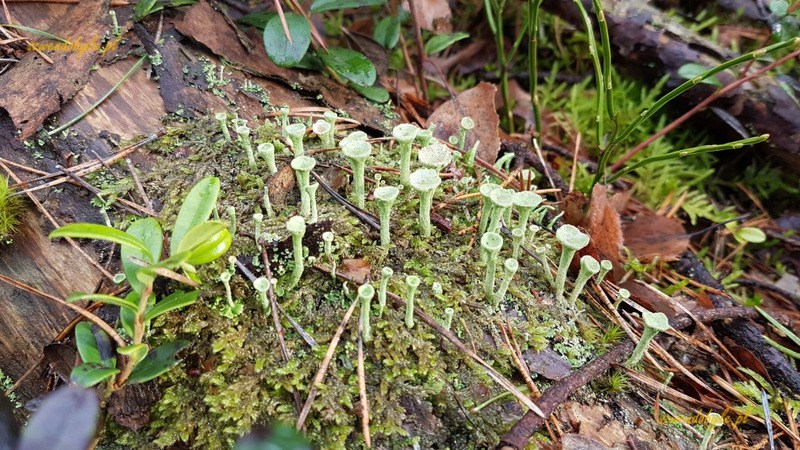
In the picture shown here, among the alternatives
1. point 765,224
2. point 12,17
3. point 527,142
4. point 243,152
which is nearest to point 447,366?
point 243,152

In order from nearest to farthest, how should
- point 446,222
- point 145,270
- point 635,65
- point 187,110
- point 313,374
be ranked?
point 145,270 < point 313,374 < point 446,222 < point 187,110 < point 635,65

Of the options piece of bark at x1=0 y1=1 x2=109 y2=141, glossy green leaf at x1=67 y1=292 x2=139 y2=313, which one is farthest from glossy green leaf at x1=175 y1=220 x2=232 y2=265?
piece of bark at x1=0 y1=1 x2=109 y2=141

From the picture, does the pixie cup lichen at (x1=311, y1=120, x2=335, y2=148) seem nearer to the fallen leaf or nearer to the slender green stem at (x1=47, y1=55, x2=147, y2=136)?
the slender green stem at (x1=47, y1=55, x2=147, y2=136)

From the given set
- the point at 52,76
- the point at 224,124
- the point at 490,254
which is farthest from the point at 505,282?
the point at 52,76

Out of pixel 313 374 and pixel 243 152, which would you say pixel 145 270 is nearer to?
pixel 313 374

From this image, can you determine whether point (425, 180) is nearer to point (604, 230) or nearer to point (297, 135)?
point (297, 135)

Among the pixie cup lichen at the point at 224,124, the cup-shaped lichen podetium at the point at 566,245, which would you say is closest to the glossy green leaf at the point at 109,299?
the pixie cup lichen at the point at 224,124

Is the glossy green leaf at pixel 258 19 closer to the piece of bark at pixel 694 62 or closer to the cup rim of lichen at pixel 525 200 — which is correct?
the cup rim of lichen at pixel 525 200
